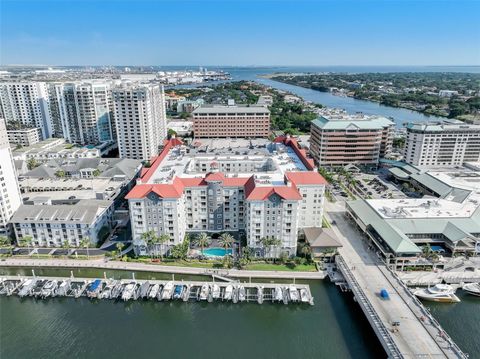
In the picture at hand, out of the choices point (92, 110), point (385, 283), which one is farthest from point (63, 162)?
point (385, 283)

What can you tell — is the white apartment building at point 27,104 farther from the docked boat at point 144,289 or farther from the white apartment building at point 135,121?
the docked boat at point 144,289

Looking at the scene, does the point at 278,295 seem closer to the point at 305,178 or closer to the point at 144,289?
the point at 144,289

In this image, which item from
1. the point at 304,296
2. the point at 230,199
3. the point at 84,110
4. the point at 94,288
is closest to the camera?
the point at 304,296

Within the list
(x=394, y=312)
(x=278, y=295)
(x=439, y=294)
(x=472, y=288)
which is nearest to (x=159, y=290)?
(x=278, y=295)

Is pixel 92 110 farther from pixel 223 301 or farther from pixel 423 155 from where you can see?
pixel 423 155

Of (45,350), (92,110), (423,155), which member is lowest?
(45,350)

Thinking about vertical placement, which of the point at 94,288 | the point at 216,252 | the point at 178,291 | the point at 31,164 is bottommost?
the point at 94,288
